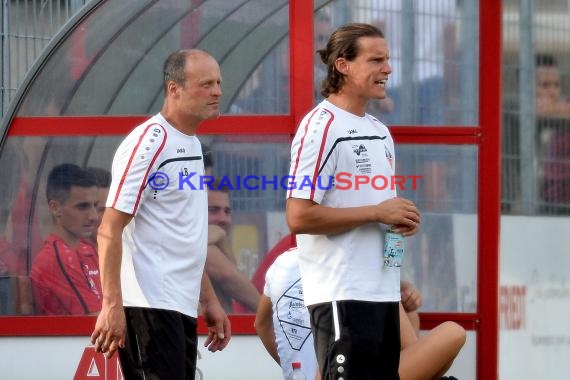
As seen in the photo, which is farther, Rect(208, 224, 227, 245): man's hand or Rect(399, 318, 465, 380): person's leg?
Rect(208, 224, 227, 245): man's hand

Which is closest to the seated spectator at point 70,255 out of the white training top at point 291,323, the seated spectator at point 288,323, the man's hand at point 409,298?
the seated spectator at point 288,323

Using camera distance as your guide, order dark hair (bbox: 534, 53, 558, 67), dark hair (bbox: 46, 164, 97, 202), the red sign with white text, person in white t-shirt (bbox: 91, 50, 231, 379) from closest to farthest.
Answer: person in white t-shirt (bbox: 91, 50, 231, 379) < the red sign with white text < dark hair (bbox: 46, 164, 97, 202) < dark hair (bbox: 534, 53, 558, 67)

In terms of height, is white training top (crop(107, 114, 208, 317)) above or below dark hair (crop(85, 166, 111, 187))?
below

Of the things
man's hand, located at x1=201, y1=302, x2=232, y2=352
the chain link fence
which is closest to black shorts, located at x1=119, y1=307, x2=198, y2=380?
man's hand, located at x1=201, y1=302, x2=232, y2=352

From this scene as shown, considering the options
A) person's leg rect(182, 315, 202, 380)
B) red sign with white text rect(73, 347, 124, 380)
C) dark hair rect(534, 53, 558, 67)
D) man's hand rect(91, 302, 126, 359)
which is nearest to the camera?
man's hand rect(91, 302, 126, 359)

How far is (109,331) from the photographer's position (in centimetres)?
443

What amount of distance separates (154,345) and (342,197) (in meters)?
0.85

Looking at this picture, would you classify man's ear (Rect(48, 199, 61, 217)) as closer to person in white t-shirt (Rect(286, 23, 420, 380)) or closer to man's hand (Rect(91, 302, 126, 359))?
man's hand (Rect(91, 302, 126, 359))

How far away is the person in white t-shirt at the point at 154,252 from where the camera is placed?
179 inches

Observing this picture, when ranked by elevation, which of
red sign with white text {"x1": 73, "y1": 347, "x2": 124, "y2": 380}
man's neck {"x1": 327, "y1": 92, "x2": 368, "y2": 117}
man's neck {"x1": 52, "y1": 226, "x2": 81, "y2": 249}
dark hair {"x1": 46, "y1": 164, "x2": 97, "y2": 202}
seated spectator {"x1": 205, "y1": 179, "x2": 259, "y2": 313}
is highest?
man's neck {"x1": 327, "y1": 92, "x2": 368, "y2": 117}

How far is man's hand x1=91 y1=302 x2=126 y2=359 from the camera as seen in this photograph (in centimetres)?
443

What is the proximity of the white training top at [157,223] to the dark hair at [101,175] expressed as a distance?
5.65 feet

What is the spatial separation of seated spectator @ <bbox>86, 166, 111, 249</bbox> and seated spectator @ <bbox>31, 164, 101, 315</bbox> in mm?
18

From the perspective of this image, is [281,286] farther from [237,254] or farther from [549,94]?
[549,94]
